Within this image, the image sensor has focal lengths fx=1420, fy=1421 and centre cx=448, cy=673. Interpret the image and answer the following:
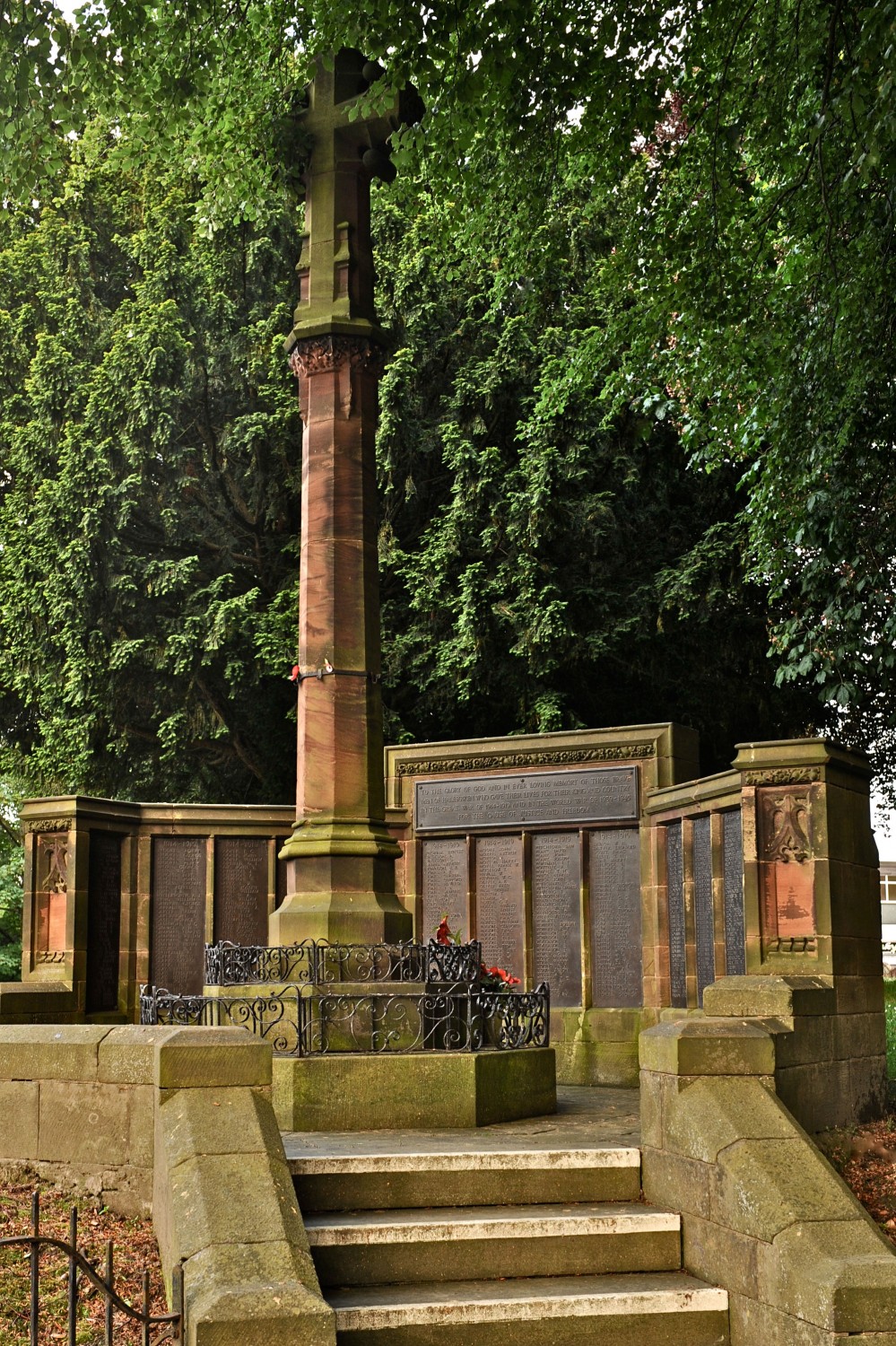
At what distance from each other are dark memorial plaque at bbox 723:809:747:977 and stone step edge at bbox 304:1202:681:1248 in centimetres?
414

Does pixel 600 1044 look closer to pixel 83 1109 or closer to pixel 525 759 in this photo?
pixel 525 759

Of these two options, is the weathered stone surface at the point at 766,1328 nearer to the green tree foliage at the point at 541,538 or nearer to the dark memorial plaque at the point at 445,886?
the dark memorial plaque at the point at 445,886

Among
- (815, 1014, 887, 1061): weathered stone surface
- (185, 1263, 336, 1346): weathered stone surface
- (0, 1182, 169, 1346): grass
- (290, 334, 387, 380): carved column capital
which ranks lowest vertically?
(0, 1182, 169, 1346): grass

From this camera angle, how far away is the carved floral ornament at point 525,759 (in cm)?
1448

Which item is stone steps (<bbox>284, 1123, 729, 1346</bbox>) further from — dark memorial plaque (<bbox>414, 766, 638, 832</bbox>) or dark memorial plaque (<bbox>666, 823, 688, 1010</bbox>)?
dark memorial plaque (<bbox>414, 766, 638, 832</bbox>)

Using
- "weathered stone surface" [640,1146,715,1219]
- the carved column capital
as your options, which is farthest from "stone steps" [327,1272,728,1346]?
the carved column capital

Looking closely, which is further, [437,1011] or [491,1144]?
[437,1011]

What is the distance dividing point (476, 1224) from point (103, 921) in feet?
25.0

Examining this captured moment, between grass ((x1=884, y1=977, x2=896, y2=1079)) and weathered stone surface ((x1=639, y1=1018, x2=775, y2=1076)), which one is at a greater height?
weathered stone surface ((x1=639, y1=1018, x2=775, y2=1076))

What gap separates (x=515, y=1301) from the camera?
698cm

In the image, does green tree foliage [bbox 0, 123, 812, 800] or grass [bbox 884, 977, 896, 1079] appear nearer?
grass [bbox 884, 977, 896, 1079]

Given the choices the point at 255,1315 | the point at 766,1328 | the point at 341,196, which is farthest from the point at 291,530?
the point at 255,1315

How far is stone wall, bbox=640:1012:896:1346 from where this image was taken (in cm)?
644

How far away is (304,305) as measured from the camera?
38.4 feet
